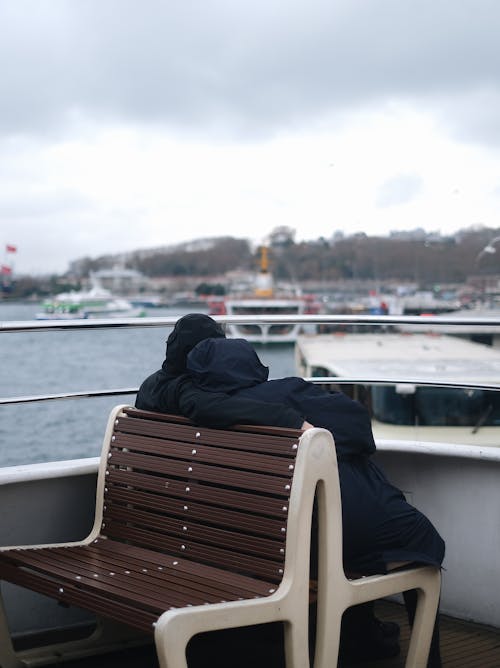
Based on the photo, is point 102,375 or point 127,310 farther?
point 127,310

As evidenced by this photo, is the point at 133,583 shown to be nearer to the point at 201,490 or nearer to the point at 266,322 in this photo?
the point at 201,490

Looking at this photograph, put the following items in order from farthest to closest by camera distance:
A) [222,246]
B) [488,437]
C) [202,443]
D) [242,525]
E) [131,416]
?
[222,246] < [488,437] < [131,416] < [202,443] < [242,525]

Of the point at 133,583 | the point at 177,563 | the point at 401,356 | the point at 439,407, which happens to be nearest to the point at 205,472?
the point at 177,563

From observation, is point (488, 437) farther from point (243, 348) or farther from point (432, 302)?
point (432, 302)

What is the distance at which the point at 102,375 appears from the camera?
54000mm

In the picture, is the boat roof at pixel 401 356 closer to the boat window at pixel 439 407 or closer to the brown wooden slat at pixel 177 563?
the boat window at pixel 439 407

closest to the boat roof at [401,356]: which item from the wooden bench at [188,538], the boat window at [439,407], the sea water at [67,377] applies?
the boat window at [439,407]

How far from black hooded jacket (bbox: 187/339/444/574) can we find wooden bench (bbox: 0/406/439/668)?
0.09 meters

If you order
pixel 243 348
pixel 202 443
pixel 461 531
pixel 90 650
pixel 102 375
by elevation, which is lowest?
pixel 102 375

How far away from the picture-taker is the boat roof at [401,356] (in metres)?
30.3

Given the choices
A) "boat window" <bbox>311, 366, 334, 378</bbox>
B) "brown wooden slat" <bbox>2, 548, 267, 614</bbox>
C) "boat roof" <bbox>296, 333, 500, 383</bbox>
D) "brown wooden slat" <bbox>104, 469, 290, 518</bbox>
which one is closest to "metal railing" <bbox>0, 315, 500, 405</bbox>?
"brown wooden slat" <bbox>104, 469, 290, 518</bbox>

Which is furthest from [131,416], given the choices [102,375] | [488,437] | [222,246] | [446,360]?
[222,246]

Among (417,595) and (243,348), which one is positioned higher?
(243,348)

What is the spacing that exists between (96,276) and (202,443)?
58053 mm
